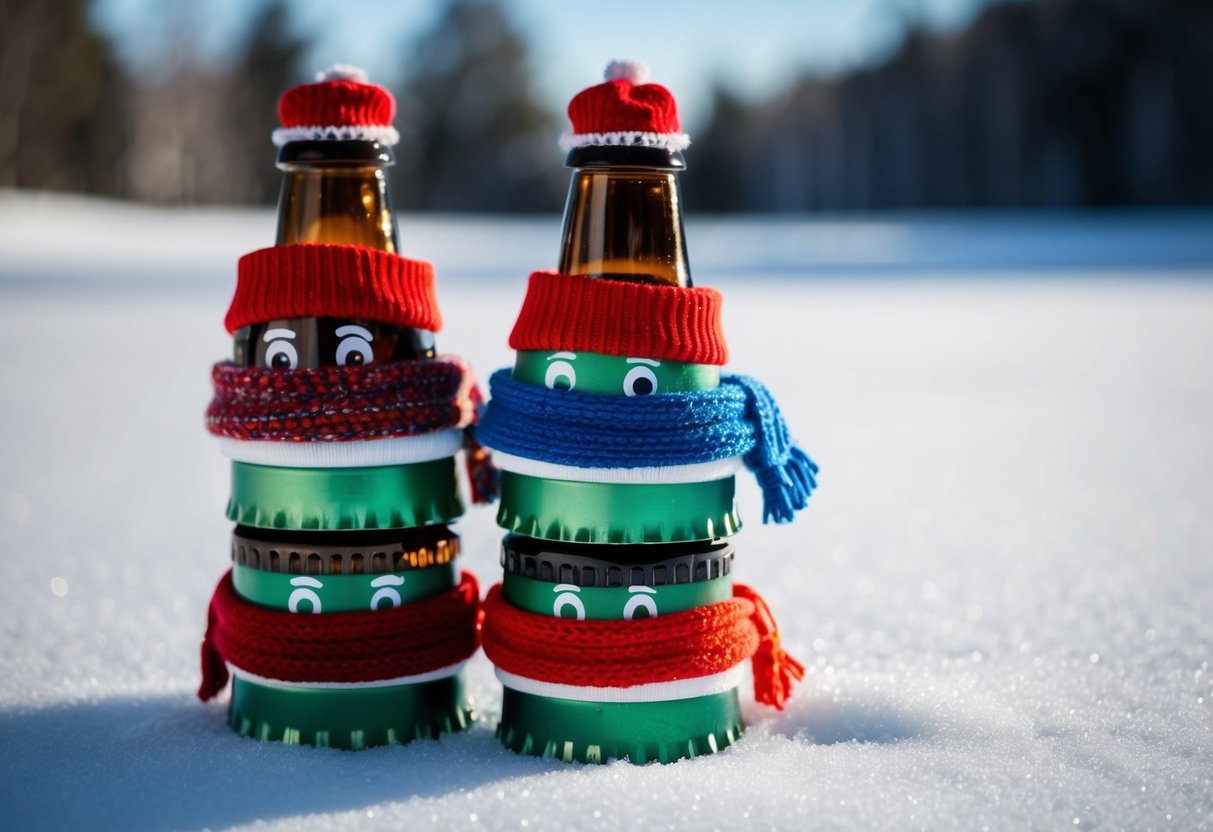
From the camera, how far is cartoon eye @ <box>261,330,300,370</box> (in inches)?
45.1

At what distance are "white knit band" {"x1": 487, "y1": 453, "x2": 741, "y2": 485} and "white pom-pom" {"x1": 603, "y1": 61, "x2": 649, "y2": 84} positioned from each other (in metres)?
0.37

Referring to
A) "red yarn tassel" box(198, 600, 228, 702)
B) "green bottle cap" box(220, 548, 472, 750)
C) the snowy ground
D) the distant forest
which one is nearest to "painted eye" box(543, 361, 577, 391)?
"green bottle cap" box(220, 548, 472, 750)

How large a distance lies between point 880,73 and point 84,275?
1119 centimetres

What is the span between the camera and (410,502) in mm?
1163

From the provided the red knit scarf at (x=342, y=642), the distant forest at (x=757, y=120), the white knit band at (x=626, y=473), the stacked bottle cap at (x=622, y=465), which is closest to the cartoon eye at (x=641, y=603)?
the stacked bottle cap at (x=622, y=465)

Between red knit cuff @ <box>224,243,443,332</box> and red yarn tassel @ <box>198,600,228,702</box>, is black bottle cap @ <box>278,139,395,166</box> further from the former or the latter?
red yarn tassel @ <box>198,600,228,702</box>

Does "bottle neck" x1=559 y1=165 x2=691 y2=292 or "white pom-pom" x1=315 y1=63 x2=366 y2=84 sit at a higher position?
"white pom-pom" x1=315 y1=63 x2=366 y2=84

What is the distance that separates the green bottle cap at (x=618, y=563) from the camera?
1.10 metres

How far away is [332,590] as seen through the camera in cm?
116

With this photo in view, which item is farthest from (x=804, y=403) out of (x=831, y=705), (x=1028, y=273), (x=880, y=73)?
(x=880, y=73)

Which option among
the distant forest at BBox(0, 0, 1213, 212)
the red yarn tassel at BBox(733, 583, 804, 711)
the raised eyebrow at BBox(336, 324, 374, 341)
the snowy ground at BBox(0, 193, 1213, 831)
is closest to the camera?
the snowy ground at BBox(0, 193, 1213, 831)

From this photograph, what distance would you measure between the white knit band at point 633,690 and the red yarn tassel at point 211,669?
367 millimetres

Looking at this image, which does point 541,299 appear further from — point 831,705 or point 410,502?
point 831,705

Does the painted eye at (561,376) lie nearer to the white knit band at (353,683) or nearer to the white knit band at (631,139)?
the white knit band at (631,139)
